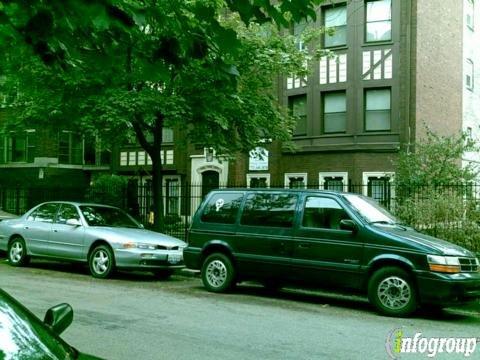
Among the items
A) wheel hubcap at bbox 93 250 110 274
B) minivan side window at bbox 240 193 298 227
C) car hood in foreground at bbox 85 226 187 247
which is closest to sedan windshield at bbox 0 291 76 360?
minivan side window at bbox 240 193 298 227

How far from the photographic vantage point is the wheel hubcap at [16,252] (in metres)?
15.0

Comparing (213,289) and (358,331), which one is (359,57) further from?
(358,331)

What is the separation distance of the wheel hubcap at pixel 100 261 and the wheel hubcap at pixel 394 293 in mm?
5956

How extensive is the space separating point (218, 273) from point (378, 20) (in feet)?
55.3

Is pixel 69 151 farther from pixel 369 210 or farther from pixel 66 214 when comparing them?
pixel 369 210

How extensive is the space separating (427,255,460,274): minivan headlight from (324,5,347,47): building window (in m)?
17.5

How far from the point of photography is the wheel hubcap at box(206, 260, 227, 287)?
11.4 m

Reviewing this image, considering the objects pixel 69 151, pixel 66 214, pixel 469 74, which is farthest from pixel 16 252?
pixel 469 74

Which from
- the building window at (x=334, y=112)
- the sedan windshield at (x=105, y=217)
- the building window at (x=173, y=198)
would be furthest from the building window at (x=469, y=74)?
the sedan windshield at (x=105, y=217)

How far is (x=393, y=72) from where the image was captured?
24.6m

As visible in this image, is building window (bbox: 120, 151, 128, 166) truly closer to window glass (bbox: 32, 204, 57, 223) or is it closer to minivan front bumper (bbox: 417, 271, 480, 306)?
window glass (bbox: 32, 204, 57, 223)

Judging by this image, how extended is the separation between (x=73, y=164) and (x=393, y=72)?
771 inches

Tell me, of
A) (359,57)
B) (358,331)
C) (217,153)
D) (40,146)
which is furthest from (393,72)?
(40,146)

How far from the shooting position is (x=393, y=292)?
31.3ft
